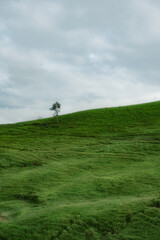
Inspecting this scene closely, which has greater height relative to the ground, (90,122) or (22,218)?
(90,122)

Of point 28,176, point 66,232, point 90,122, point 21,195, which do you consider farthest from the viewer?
point 90,122

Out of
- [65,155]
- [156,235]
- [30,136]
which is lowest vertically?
[156,235]

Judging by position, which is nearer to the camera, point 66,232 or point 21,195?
point 66,232

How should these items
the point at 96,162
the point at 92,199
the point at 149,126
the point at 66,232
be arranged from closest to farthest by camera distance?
the point at 66,232, the point at 92,199, the point at 96,162, the point at 149,126

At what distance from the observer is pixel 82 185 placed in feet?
65.7

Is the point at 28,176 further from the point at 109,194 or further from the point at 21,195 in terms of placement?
the point at 109,194

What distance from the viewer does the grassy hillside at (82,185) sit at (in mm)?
12180

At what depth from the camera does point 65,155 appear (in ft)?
107

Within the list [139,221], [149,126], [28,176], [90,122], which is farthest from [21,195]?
[90,122]

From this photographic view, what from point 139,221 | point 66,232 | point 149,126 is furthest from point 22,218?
point 149,126

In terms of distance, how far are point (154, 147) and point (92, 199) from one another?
63.9ft

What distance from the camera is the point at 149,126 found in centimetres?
4972

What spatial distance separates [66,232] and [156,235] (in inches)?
176

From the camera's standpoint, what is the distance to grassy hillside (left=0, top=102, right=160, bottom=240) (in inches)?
480
